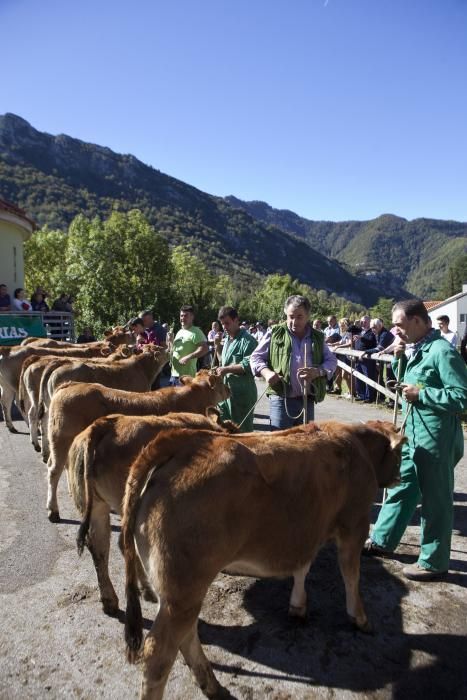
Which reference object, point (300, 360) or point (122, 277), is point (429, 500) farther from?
point (122, 277)

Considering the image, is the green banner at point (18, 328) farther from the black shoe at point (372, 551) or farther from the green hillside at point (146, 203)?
the green hillside at point (146, 203)

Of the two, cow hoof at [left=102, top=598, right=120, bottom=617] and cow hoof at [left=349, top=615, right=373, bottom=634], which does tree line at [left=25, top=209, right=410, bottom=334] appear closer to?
cow hoof at [left=102, top=598, right=120, bottom=617]

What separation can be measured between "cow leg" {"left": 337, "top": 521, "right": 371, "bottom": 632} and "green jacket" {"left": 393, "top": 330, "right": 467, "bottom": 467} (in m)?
1.02

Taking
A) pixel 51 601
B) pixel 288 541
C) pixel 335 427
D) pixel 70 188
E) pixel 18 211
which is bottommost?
pixel 51 601

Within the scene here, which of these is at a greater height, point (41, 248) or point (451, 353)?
point (41, 248)

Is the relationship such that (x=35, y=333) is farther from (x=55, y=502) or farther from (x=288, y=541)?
(x=288, y=541)

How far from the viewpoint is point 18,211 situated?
1909cm

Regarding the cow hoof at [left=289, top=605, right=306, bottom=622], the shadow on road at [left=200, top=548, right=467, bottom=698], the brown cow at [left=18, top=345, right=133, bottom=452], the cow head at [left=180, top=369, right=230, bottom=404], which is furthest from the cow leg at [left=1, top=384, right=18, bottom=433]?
the cow hoof at [left=289, top=605, right=306, bottom=622]

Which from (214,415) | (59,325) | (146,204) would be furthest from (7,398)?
(146,204)

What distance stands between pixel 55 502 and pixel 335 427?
10.9 ft

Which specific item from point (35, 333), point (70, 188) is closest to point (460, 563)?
point (35, 333)

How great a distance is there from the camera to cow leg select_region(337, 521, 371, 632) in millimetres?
3379

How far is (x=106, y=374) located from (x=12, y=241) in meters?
15.1

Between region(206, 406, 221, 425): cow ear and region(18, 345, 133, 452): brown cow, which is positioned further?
region(18, 345, 133, 452): brown cow
